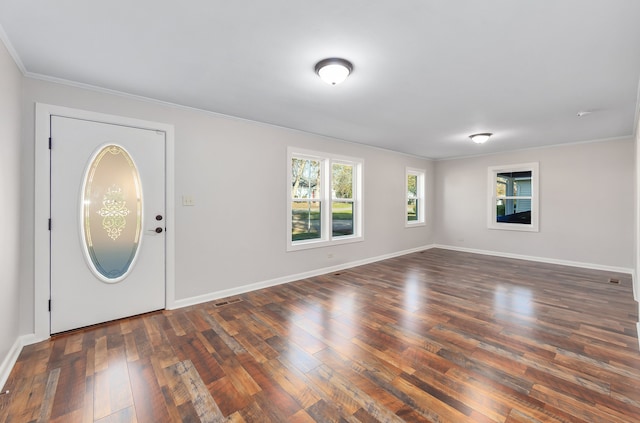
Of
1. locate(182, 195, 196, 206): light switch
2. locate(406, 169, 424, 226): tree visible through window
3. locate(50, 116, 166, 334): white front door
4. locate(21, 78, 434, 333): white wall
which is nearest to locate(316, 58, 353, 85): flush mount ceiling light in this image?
locate(21, 78, 434, 333): white wall

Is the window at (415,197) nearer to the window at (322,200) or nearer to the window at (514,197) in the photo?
the window at (514,197)

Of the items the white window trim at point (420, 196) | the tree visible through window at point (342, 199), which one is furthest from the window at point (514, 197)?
the tree visible through window at point (342, 199)

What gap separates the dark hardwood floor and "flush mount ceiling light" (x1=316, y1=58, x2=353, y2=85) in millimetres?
2392

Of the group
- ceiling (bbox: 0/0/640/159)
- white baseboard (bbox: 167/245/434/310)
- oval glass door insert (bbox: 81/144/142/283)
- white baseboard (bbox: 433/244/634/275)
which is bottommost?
white baseboard (bbox: 167/245/434/310)

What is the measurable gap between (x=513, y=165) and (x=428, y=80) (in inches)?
193

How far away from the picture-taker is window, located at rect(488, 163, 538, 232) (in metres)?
6.16

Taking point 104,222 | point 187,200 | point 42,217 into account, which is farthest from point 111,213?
point 187,200

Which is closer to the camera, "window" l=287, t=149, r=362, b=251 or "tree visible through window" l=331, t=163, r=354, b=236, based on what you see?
"window" l=287, t=149, r=362, b=251

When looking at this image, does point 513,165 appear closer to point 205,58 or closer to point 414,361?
point 414,361

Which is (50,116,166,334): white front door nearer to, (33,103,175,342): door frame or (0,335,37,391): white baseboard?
(33,103,175,342): door frame

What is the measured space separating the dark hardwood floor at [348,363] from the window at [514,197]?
279cm

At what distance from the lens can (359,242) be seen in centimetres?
580

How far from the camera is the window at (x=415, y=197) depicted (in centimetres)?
731

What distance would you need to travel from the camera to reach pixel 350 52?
2.30 meters
